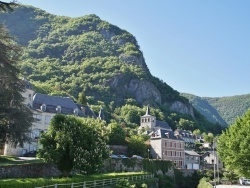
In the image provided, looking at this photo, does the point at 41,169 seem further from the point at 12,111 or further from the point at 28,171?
the point at 12,111

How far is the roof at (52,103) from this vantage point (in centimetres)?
6525

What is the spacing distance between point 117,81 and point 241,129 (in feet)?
465

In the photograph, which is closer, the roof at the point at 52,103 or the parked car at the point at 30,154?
the parked car at the point at 30,154

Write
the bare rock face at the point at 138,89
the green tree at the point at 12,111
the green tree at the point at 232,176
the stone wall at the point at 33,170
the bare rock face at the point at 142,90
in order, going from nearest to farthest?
1. the green tree at the point at 12,111
2. the stone wall at the point at 33,170
3. the green tree at the point at 232,176
4. the bare rock face at the point at 138,89
5. the bare rock face at the point at 142,90

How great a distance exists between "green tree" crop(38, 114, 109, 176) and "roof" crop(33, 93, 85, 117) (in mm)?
30062

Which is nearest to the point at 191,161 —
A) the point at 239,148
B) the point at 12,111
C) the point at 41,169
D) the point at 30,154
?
the point at 239,148

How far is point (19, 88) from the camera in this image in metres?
34.8

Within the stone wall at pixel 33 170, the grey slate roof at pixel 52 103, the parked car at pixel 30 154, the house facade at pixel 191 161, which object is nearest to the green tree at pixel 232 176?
the house facade at pixel 191 161

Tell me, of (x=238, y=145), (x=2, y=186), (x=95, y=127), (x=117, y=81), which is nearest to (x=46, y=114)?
(x=95, y=127)

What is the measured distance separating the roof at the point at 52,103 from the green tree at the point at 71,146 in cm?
3006

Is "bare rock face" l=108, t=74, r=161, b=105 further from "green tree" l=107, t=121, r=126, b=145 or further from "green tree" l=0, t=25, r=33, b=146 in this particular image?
"green tree" l=0, t=25, r=33, b=146

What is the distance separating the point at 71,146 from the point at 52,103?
3594 centimetres

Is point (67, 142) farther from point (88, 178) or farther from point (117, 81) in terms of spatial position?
point (117, 81)

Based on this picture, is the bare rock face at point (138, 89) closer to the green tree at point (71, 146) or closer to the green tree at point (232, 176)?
the green tree at point (232, 176)
